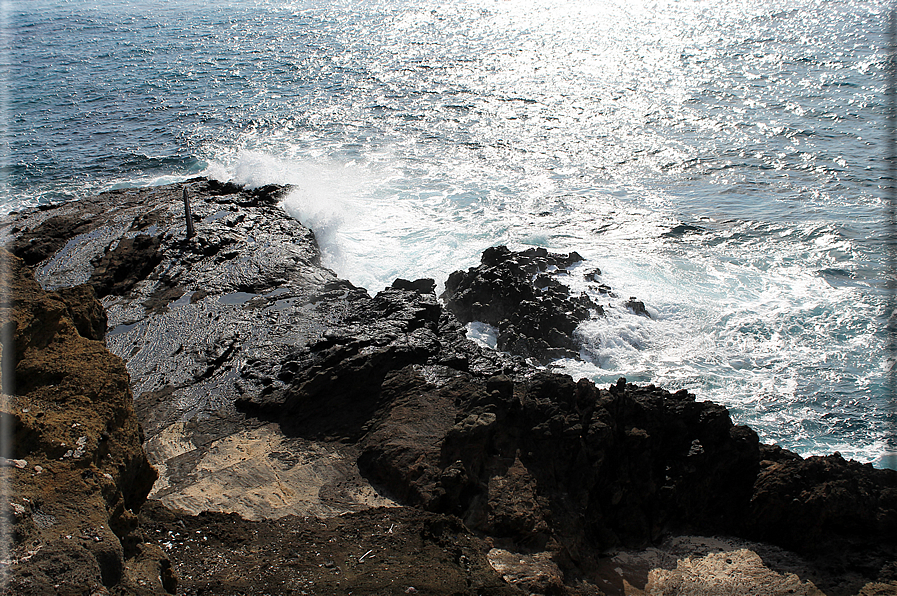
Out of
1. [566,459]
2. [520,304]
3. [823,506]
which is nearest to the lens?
[823,506]

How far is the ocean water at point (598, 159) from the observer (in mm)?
15414

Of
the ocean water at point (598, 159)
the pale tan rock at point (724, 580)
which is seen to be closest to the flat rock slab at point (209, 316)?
the ocean water at point (598, 159)

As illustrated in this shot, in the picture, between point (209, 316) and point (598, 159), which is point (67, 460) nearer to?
point (209, 316)

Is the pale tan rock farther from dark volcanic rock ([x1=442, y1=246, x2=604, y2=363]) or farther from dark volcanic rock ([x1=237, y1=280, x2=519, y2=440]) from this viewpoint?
dark volcanic rock ([x1=442, y1=246, x2=604, y2=363])

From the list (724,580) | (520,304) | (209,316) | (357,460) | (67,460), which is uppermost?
(67,460)

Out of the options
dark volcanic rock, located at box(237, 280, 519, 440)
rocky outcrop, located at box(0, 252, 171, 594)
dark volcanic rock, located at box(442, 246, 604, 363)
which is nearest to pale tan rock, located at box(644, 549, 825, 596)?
dark volcanic rock, located at box(237, 280, 519, 440)

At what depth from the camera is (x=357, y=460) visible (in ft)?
31.9

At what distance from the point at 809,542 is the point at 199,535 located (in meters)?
8.74

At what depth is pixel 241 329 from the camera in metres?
13.0

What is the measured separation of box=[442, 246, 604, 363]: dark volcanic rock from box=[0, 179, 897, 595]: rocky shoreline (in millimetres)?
69

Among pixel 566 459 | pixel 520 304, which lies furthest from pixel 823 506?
pixel 520 304

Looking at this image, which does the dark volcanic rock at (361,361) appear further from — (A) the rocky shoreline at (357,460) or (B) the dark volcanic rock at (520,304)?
(B) the dark volcanic rock at (520,304)

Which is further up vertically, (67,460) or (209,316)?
(67,460)

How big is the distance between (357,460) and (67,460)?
511 cm
